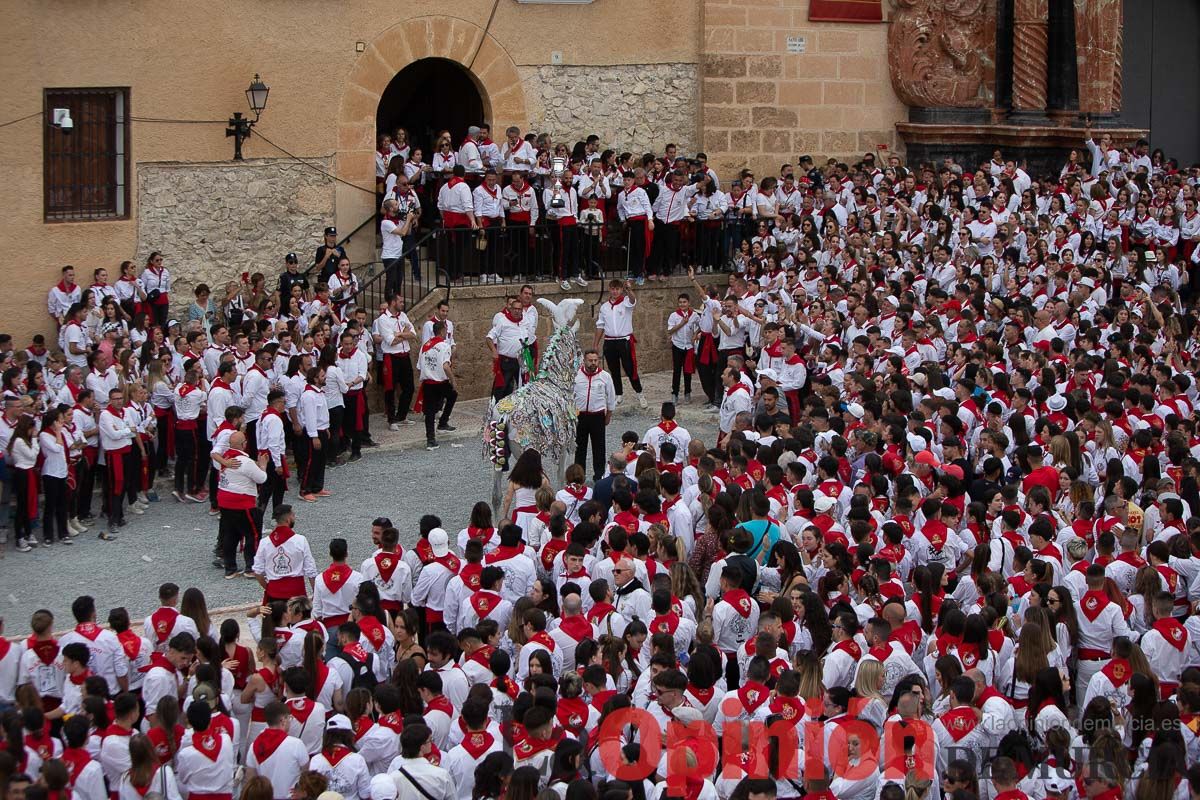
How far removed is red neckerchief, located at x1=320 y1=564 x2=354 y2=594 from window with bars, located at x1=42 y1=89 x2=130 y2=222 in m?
9.67

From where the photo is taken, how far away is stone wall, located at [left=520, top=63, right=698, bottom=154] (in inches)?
870

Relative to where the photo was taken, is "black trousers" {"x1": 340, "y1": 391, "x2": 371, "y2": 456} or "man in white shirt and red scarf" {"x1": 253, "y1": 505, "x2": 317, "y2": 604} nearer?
"man in white shirt and red scarf" {"x1": 253, "y1": 505, "x2": 317, "y2": 604}

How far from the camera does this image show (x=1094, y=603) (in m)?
10.0

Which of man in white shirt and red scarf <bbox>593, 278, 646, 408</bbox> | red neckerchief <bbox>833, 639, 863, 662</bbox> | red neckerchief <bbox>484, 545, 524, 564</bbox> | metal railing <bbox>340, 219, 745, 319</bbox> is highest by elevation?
metal railing <bbox>340, 219, 745, 319</bbox>

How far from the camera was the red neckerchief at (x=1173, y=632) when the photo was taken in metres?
9.77

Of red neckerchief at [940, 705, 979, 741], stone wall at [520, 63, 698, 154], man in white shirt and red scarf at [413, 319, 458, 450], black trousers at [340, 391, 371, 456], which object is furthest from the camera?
stone wall at [520, 63, 698, 154]

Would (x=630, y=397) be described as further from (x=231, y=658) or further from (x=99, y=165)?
(x=231, y=658)

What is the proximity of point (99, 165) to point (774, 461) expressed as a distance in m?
10.4

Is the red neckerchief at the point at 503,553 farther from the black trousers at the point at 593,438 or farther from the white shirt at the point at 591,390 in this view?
the white shirt at the point at 591,390

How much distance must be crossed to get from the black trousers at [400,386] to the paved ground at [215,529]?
221 millimetres

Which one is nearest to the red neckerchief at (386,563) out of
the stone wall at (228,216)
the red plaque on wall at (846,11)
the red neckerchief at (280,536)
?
the red neckerchief at (280,536)

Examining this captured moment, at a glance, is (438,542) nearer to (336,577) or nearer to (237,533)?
(336,577)

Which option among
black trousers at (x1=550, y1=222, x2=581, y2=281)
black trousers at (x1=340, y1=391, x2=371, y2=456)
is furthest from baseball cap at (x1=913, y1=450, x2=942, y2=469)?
black trousers at (x1=550, y1=222, x2=581, y2=281)

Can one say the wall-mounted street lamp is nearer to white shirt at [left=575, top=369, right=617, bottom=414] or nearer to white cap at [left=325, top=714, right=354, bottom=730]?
white shirt at [left=575, top=369, right=617, bottom=414]
